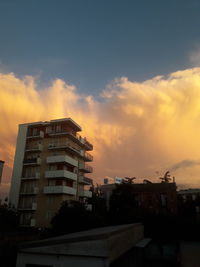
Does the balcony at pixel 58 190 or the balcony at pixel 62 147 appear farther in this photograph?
the balcony at pixel 62 147

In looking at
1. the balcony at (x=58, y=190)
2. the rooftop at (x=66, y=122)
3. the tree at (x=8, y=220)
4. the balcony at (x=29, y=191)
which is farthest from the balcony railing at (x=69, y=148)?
the tree at (x=8, y=220)

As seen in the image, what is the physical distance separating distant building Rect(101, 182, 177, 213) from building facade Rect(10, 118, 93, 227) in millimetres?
14148

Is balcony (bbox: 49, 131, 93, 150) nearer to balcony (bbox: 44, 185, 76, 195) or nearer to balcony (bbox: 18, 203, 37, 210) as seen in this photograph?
balcony (bbox: 44, 185, 76, 195)

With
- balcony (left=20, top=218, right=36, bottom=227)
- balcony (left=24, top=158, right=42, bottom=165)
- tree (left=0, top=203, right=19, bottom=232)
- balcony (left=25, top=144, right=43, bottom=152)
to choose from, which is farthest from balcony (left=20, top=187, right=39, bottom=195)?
balcony (left=25, top=144, right=43, bottom=152)

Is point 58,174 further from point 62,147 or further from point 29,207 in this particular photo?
point 29,207

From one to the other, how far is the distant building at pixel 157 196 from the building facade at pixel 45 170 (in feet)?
46.4

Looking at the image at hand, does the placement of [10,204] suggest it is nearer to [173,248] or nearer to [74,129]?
[74,129]

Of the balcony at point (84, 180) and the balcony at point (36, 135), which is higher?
the balcony at point (36, 135)

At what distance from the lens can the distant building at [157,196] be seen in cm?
5038

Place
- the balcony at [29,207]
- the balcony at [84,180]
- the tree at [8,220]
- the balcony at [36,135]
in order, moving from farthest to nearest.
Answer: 1. the balcony at [84,180]
2. the balcony at [36,135]
3. the balcony at [29,207]
4. the tree at [8,220]

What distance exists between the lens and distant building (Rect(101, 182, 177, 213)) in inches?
1983

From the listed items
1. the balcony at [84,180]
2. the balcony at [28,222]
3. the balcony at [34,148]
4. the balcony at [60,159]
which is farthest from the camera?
the balcony at [84,180]

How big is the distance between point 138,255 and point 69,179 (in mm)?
26158

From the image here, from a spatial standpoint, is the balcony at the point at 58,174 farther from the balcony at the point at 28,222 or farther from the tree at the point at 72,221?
the tree at the point at 72,221
